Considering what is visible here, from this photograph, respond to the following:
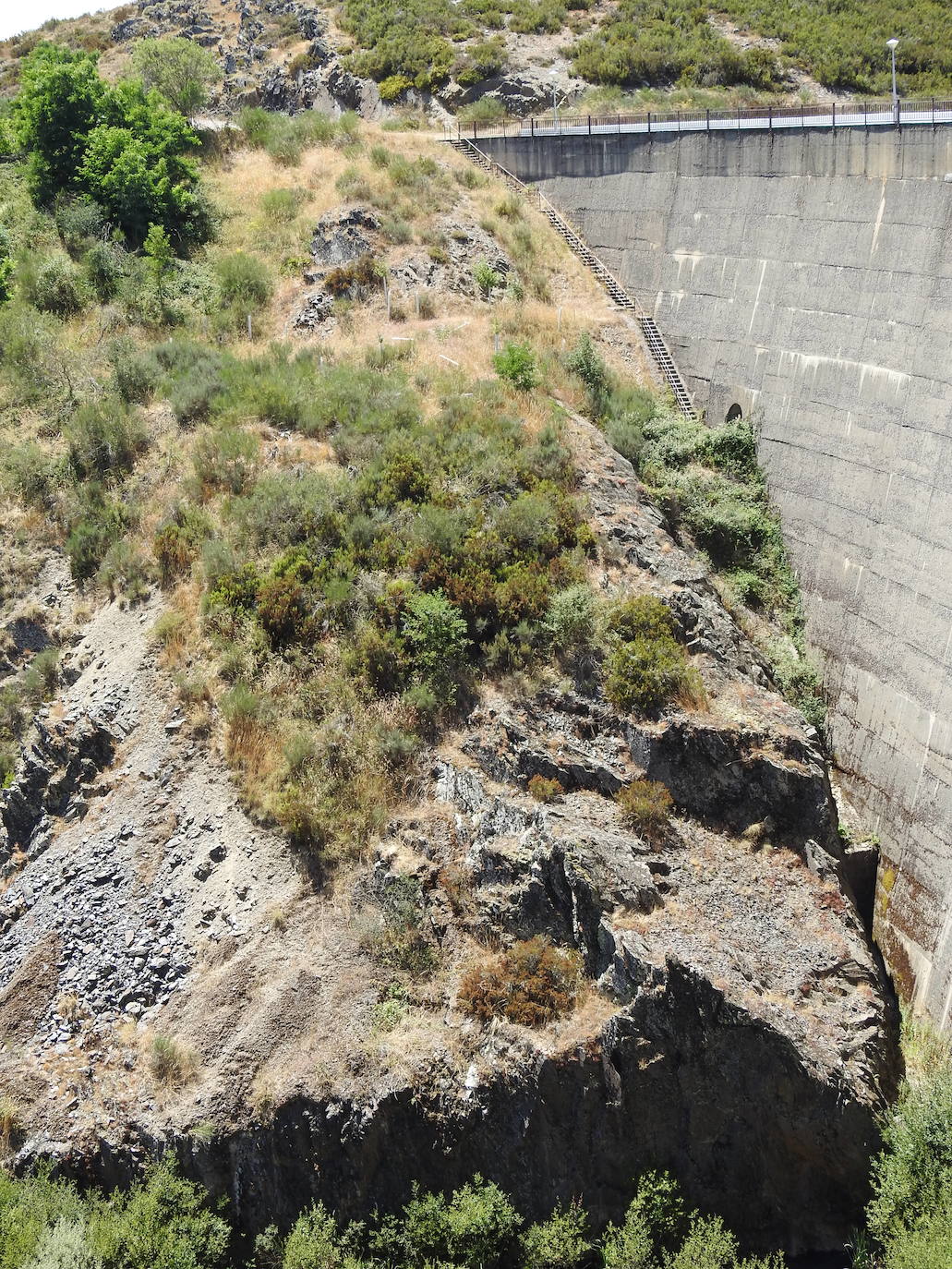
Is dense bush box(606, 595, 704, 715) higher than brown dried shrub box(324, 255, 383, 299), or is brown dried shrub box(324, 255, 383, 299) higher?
brown dried shrub box(324, 255, 383, 299)

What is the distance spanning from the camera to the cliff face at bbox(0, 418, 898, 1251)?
1364 centimetres

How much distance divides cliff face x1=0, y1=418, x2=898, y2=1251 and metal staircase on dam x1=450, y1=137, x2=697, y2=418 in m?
12.4

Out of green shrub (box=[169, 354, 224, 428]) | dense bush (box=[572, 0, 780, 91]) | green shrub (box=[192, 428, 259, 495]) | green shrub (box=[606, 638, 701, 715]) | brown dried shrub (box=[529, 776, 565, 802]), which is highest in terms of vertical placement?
dense bush (box=[572, 0, 780, 91])

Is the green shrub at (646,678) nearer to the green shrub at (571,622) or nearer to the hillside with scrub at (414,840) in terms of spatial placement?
the hillside with scrub at (414,840)

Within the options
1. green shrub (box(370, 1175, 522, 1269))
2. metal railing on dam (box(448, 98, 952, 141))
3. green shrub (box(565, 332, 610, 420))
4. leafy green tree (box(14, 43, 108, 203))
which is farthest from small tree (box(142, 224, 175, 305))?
green shrub (box(370, 1175, 522, 1269))

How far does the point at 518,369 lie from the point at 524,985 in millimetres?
14630

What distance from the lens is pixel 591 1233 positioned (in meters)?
13.7

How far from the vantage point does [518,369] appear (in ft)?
75.5

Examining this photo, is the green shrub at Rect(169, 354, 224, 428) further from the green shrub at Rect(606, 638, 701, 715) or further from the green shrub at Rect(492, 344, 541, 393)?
the green shrub at Rect(606, 638, 701, 715)

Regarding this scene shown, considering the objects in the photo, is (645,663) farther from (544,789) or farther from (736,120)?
(736,120)

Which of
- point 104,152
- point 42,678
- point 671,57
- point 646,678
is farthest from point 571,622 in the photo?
point 671,57

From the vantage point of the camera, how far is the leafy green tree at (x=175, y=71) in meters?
36.3

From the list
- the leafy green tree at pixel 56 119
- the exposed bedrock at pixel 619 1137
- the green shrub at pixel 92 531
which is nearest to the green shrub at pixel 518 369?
the green shrub at pixel 92 531

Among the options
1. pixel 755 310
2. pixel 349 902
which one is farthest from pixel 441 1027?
pixel 755 310
